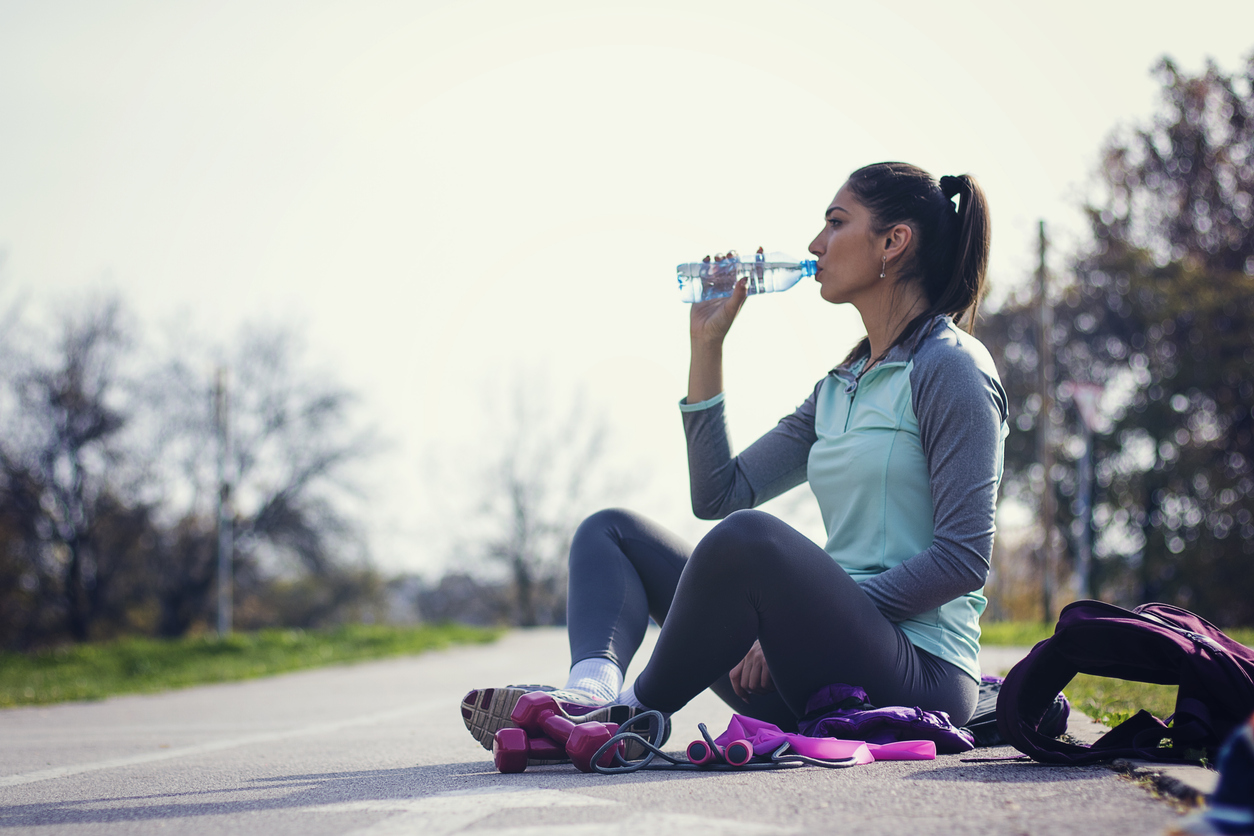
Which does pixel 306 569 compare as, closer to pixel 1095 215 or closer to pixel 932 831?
pixel 1095 215

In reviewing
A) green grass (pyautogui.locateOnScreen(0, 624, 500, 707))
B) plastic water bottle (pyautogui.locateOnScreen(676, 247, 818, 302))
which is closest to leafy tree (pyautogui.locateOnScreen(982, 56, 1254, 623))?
green grass (pyautogui.locateOnScreen(0, 624, 500, 707))

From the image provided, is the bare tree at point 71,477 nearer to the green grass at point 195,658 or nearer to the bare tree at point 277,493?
the bare tree at point 277,493

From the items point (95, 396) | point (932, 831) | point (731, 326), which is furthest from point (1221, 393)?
point (95, 396)

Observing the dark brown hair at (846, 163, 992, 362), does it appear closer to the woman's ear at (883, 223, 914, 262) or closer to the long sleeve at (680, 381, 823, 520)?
the woman's ear at (883, 223, 914, 262)

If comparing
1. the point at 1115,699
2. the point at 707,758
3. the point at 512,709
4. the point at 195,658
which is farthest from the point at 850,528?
the point at 195,658

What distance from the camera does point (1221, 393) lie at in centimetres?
2311

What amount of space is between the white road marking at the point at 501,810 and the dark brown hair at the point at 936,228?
156 centimetres

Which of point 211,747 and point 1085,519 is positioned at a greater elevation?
point 211,747

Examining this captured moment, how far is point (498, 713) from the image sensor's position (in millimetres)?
2689

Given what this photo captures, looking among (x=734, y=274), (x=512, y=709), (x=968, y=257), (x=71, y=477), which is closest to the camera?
(x=512, y=709)

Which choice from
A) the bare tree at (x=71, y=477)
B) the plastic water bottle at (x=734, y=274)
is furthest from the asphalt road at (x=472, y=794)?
the bare tree at (x=71, y=477)

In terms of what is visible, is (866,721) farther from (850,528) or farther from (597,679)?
(597,679)

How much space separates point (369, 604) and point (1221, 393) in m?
27.7

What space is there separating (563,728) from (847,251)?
1.51m
